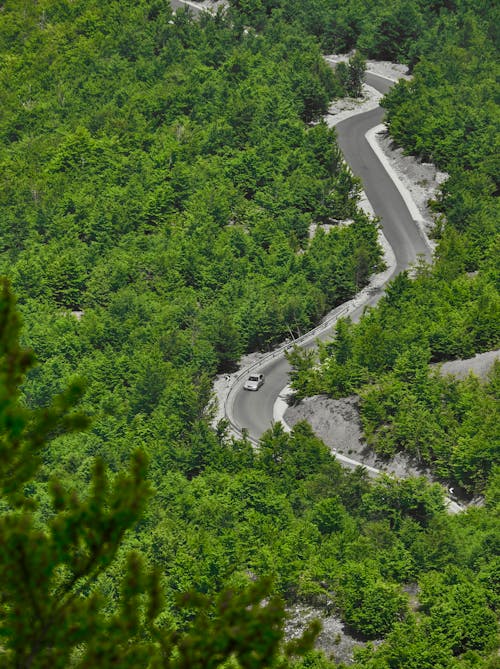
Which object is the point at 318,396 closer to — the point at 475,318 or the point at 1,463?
the point at 475,318

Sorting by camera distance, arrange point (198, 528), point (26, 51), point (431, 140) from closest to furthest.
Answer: point (198, 528) → point (431, 140) → point (26, 51)

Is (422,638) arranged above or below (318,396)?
above

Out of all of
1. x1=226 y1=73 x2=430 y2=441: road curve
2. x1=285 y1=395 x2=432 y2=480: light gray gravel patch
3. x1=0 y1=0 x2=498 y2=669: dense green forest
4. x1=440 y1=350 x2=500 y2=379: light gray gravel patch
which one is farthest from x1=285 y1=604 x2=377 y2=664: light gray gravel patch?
x1=440 y1=350 x2=500 y2=379: light gray gravel patch

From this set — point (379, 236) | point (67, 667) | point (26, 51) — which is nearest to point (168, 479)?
point (379, 236)

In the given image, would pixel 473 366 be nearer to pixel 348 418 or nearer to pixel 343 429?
pixel 348 418

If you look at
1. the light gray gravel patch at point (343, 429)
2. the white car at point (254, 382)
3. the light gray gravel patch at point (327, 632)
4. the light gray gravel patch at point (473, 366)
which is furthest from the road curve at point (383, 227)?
the light gray gravel patch at point (327, 632)

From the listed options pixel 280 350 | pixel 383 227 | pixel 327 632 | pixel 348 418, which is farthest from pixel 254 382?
pixel 327 632

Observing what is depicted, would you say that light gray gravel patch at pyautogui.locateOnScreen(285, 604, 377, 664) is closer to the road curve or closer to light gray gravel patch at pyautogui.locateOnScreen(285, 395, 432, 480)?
light gray gravel patch at pyautogui.locateOnScreen(285, 395, 432, 480)

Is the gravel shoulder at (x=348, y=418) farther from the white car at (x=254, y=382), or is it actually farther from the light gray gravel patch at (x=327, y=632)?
the light gray gravel patch at (x=327, y=632)

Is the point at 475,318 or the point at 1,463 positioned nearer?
the point at 1,463
